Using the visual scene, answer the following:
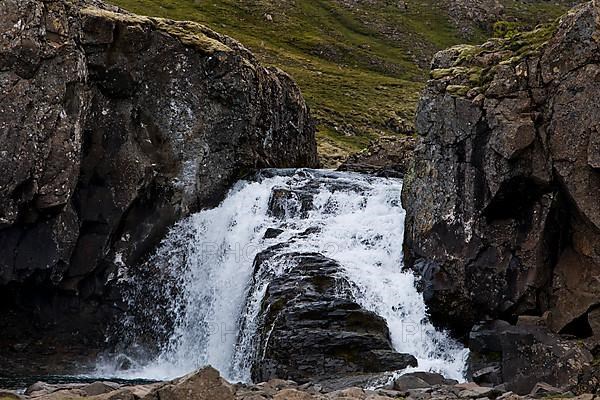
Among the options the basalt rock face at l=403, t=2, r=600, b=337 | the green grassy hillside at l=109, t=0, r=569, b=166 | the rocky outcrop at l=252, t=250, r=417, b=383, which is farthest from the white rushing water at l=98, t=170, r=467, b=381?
the green grassy hillside at l=109, t=0, r=569, b=166

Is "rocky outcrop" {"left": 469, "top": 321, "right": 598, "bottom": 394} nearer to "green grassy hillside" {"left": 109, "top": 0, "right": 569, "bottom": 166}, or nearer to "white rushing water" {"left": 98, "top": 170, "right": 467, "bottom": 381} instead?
"white rushing water" {"left": 98, "top": 170, "right": 467, "bottom": 381}

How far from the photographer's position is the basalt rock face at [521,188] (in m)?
33.8

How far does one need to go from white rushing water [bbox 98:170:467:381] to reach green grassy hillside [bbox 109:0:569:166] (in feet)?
139

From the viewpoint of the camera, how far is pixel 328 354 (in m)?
33.1

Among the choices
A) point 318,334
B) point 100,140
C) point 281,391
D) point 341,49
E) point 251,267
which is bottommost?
point 251,267

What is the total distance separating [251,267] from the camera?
4188 cm

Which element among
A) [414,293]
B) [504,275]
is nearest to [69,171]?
[414,293]

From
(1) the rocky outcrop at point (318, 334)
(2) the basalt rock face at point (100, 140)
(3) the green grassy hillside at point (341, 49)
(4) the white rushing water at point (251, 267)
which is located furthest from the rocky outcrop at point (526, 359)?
(3) the green grassy hillside at point (341, 49)

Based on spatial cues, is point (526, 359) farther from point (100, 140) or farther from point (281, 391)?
point (100, 140)

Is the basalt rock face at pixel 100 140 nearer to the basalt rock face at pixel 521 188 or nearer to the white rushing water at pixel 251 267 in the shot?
the white rushing water at pixel 251 267

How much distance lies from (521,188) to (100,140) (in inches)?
957

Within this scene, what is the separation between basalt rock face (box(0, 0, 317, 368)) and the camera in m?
38.0

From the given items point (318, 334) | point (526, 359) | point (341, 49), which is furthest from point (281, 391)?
point (341, 49)

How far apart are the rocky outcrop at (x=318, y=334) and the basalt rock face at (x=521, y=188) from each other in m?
4.61
